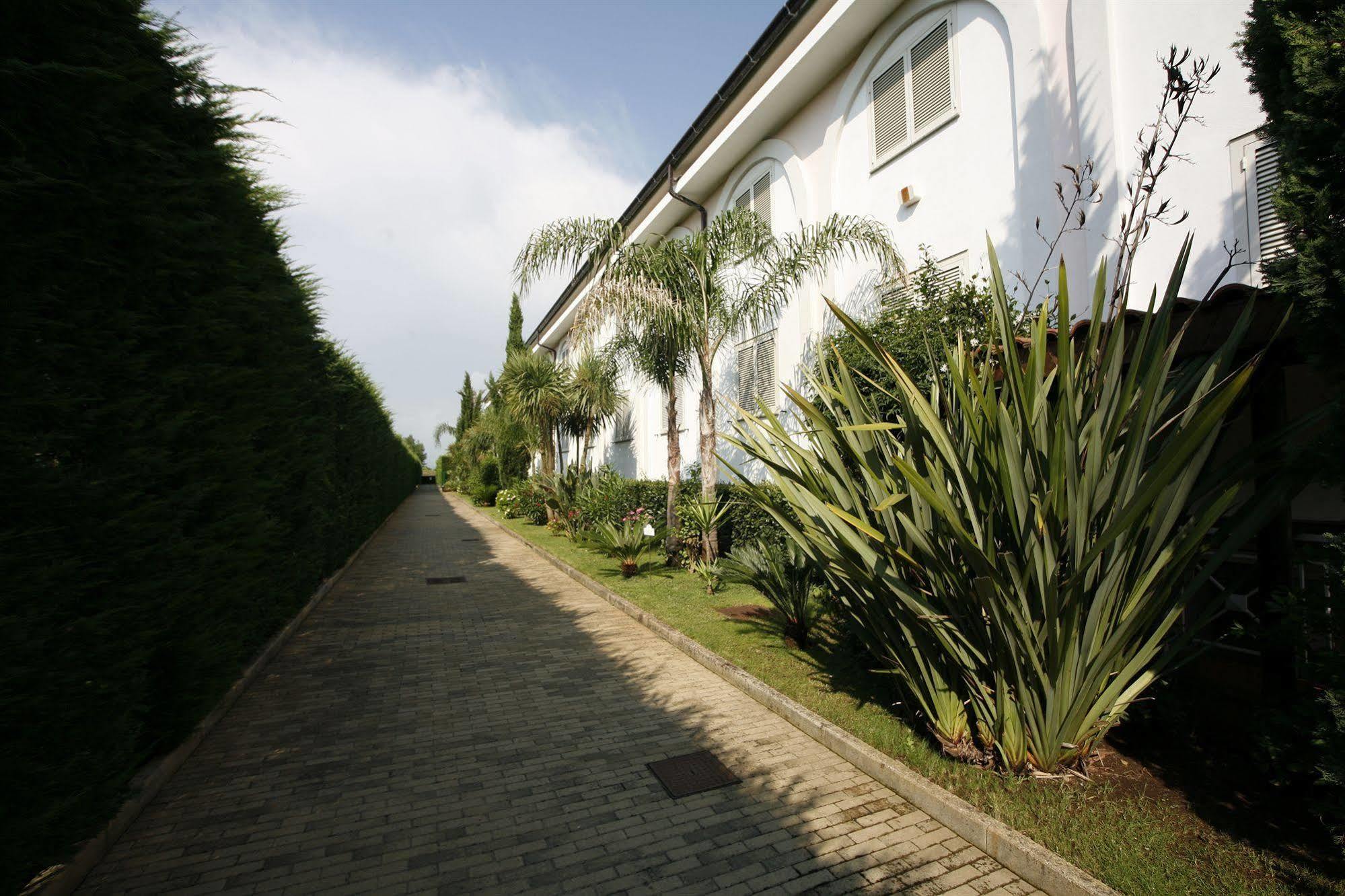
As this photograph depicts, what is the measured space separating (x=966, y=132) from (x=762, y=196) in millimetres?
4398

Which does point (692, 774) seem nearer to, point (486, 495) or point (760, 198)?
point (760, 198)

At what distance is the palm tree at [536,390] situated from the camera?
1797 centimetres

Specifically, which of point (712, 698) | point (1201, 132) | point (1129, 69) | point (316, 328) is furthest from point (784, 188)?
point (712, 698)

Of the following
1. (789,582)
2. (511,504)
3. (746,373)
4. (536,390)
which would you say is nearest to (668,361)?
(746,373)

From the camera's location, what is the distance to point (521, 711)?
4.66 m

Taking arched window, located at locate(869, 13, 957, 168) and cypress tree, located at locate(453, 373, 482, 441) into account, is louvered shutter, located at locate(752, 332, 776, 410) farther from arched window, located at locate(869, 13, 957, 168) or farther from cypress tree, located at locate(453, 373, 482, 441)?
cypress tree, located at locate(453, 373, 482, 441)

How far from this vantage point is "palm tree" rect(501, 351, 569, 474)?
18.0 metres

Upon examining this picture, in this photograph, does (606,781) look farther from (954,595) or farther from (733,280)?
(733,280)

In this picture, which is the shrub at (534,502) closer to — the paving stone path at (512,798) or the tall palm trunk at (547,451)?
the tall palm trunk at (547,451)

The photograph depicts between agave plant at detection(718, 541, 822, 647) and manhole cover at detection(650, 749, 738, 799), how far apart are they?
82.2 inches

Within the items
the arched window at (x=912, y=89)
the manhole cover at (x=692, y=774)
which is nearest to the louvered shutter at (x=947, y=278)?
the arched window at (x=912, y=89)

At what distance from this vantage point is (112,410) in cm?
281

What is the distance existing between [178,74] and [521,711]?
170 inches

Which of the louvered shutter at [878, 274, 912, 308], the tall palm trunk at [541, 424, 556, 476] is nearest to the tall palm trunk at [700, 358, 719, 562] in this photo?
the louvered shutter at [878, 274, 912, 308]
